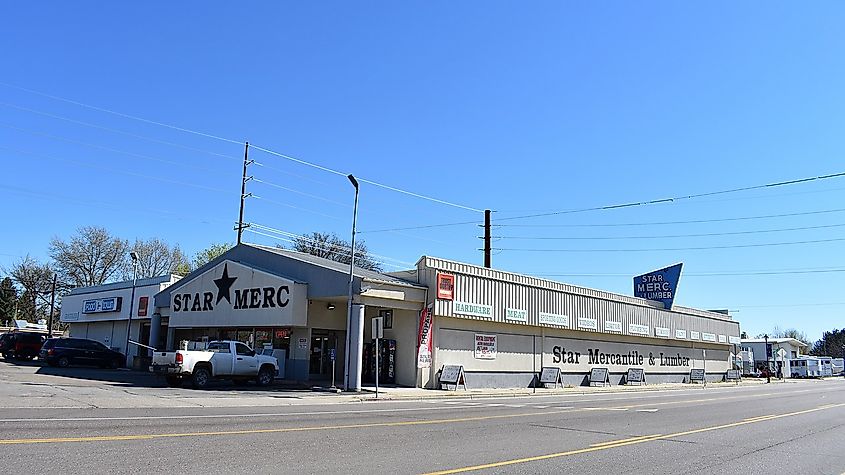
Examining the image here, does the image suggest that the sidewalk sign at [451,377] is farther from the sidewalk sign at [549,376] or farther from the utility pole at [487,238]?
the utility pole at [487,238]

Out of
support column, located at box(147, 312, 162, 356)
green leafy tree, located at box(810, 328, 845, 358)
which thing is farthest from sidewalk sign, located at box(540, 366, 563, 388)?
green leafy tree, located at box(810, 328, 845, 358)

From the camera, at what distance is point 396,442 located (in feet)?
39.3

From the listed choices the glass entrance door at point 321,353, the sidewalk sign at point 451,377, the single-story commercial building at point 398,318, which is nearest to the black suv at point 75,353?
the single-story commercial building at point 398,318

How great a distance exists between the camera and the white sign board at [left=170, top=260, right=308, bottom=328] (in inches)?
1178

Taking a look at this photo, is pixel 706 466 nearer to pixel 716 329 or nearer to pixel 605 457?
pixel 605 457

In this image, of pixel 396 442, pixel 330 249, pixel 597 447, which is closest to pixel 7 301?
pixel 330 249

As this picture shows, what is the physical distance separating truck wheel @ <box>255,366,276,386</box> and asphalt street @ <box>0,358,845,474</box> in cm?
914

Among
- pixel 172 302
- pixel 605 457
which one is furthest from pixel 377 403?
pixel 172 302

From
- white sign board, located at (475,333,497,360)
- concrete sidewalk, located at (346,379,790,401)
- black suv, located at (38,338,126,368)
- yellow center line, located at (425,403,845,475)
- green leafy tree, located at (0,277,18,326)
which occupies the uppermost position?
green leafy tree, located at (0,277,18,326)

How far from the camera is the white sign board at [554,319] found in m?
35.6

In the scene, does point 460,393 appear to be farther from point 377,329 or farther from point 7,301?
point 7,301

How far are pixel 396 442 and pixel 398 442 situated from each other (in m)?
0.04

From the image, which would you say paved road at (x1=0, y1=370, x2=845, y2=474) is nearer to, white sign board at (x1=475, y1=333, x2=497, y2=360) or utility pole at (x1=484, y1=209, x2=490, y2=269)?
white sign board at (x1=475, y1=333, x2=497, y2=360)

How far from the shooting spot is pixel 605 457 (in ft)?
36.5
